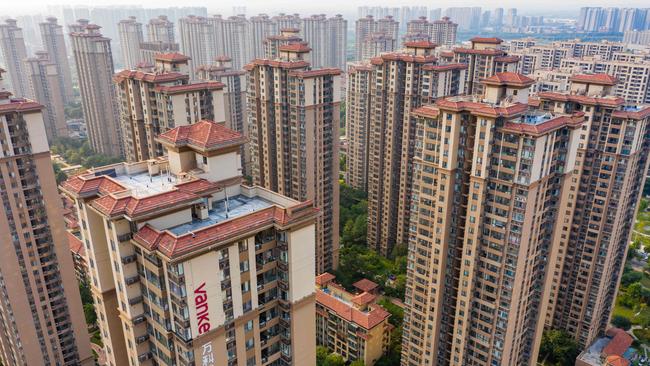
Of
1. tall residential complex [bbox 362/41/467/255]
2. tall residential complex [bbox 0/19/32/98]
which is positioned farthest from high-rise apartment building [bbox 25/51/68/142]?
tall residential complex [bbox 362/41/467/255]

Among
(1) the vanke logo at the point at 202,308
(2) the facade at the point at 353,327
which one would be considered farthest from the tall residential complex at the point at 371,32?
(1) the vanke logo at the point at 202,308

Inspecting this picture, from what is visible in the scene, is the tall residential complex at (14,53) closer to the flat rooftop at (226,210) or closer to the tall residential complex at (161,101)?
the tall residential complex at (161,101)

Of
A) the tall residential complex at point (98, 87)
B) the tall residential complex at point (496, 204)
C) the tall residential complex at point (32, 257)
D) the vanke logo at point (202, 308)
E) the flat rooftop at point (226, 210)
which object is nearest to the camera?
the vanke logo at point (202, 308)

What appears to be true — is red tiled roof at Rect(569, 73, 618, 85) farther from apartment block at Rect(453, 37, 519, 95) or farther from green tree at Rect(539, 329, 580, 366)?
green tree at Rect(539, 329, 580, 366)

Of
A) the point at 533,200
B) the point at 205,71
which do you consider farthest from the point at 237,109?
the point at 533,200

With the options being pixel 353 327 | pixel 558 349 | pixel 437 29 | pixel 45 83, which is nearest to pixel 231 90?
pixel 353 327

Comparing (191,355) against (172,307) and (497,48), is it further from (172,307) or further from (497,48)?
(497,48)
